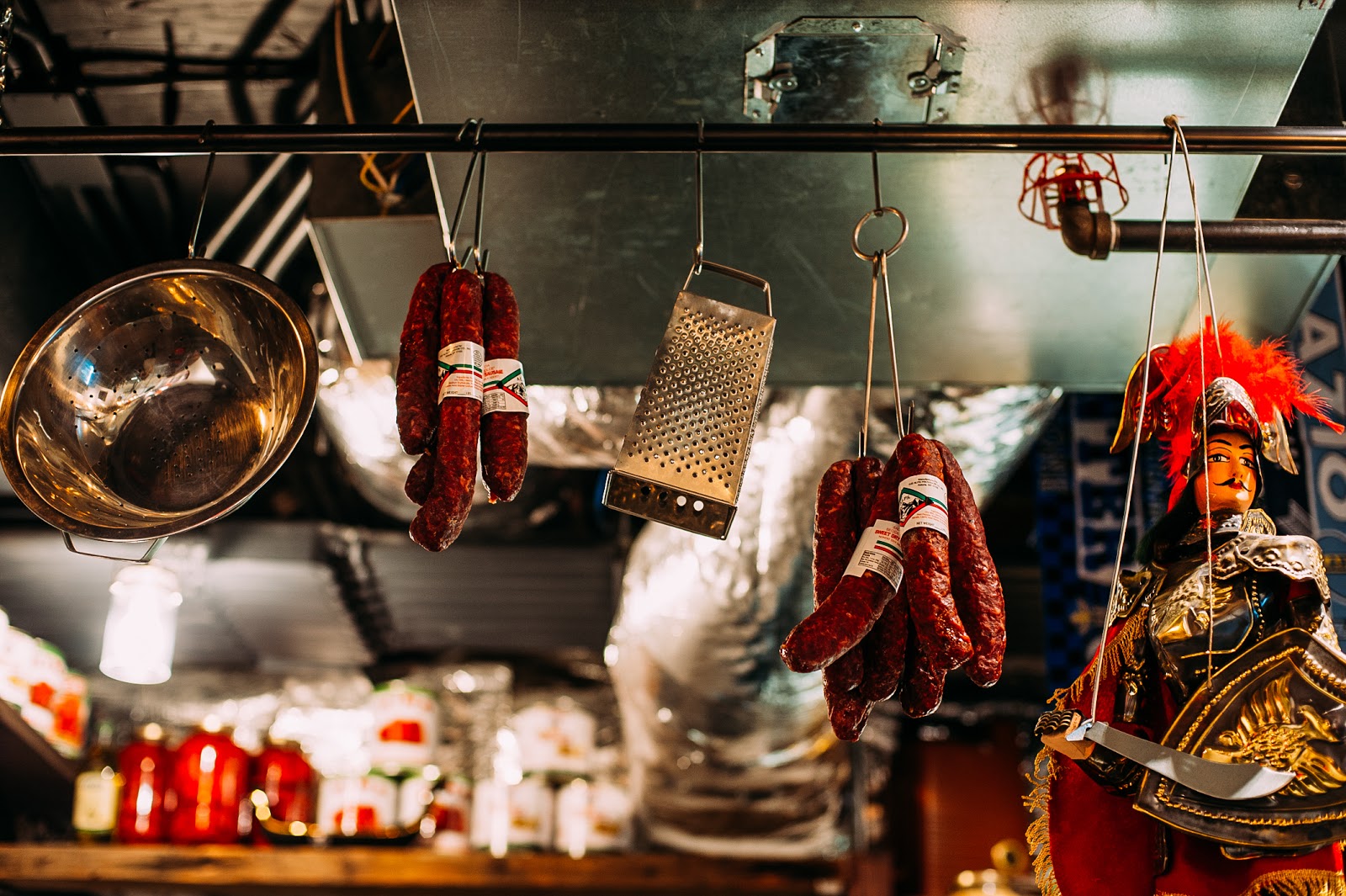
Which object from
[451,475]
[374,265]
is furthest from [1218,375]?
[374,265]

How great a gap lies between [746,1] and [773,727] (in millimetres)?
3173

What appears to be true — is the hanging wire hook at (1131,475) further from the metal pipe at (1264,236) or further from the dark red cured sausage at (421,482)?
the dark red cured sausage at (421,482)

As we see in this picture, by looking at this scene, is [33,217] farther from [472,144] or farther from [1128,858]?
[1128,858]

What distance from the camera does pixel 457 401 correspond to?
214cm

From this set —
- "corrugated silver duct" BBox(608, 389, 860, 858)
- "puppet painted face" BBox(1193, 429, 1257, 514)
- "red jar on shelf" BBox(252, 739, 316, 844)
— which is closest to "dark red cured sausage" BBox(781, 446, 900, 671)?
"puppet painted face" BBox(1193, 429, 1257, 514)

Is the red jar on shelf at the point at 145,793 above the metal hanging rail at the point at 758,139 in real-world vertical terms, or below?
below

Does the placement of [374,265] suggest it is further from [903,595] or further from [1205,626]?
[1205,626]

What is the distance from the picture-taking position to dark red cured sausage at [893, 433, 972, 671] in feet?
→ 6.56

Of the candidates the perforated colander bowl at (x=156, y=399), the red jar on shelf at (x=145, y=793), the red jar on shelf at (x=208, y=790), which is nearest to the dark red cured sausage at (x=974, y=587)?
the perforated colander bowl at (x=156, y=399)

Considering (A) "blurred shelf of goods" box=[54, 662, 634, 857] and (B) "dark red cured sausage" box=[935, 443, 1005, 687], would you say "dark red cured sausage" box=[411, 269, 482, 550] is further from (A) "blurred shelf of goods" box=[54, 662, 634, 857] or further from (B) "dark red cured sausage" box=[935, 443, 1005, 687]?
(A) "blurred shelf of goods" box=[54, 662, 634, 857]

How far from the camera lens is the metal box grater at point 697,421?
2225 mm

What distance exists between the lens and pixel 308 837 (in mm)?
5406

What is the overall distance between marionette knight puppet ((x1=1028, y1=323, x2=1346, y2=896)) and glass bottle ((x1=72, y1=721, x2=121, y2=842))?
4215mm

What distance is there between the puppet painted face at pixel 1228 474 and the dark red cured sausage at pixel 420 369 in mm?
1381
